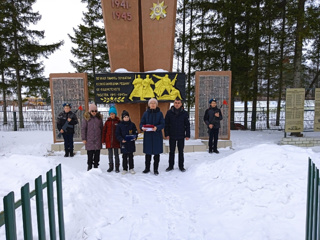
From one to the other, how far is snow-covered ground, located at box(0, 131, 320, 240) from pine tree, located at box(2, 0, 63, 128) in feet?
39.1

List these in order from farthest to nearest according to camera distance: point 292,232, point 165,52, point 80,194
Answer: point 165,52 < point 80,194 < point 292,232

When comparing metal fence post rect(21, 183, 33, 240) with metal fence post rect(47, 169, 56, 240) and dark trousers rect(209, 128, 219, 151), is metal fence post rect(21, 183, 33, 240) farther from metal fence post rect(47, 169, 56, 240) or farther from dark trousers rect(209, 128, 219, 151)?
dark trousers rect(209, 128, 219, 151)

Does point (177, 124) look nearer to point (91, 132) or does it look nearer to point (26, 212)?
point (91, 132)

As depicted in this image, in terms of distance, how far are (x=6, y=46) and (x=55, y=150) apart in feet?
33.2

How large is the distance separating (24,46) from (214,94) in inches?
479

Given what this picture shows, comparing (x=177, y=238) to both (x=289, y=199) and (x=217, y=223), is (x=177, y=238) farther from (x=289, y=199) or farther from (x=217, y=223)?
(x=289, y=199)

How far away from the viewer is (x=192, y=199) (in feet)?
12.6

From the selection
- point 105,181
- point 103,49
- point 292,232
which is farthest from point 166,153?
point 103,49

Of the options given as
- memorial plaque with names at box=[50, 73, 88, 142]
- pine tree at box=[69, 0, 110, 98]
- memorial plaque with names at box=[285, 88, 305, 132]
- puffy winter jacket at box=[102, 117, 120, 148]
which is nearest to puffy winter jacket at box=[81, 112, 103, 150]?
puffy winter jacket at box=[102, 117, 120, 148]

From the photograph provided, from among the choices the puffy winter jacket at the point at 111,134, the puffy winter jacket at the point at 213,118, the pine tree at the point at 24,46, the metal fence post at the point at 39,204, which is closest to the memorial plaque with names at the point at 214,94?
the puffy winter jacket at the point at 213,118

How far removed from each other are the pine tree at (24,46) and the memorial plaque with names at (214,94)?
1043cm

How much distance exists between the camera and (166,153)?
7449mm

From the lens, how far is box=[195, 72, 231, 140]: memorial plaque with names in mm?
8430

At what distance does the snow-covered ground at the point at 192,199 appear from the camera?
109 inches
